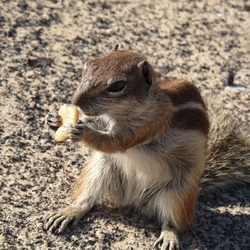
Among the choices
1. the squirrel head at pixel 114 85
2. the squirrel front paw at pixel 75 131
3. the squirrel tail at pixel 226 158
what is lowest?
the squirrel tail at pixel 226 158

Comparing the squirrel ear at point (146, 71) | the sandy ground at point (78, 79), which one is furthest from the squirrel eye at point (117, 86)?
the sandy ground at point (78, 79)

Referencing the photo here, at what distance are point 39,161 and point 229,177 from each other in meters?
1.15

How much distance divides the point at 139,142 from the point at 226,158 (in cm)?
76

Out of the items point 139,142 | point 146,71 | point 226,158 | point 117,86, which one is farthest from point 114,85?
point 226,158

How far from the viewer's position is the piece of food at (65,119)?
3438mm

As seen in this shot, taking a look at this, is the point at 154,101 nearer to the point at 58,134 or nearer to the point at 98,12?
the point at 58,134

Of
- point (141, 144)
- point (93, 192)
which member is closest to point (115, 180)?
point (93, 192)

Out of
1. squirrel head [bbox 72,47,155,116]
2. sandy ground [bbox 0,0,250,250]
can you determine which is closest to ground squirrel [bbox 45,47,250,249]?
squirrel head [bbox 72,47,155,116]

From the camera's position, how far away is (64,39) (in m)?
5.52

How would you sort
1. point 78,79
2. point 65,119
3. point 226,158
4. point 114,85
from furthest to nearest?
point 78,79 → point 226,158 → point 65,119 → point 114,85

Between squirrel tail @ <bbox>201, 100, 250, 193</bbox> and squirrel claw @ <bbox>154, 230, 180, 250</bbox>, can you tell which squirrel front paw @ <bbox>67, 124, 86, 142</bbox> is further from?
squirrel tail @ <bbox>201, 100, 250, 193</bbox>

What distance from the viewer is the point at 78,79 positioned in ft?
16.6

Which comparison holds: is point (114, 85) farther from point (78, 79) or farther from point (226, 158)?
point (78, 79)

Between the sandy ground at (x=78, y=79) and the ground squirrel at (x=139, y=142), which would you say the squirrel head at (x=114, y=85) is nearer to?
the ground squirrel at (x=139, y=142)
